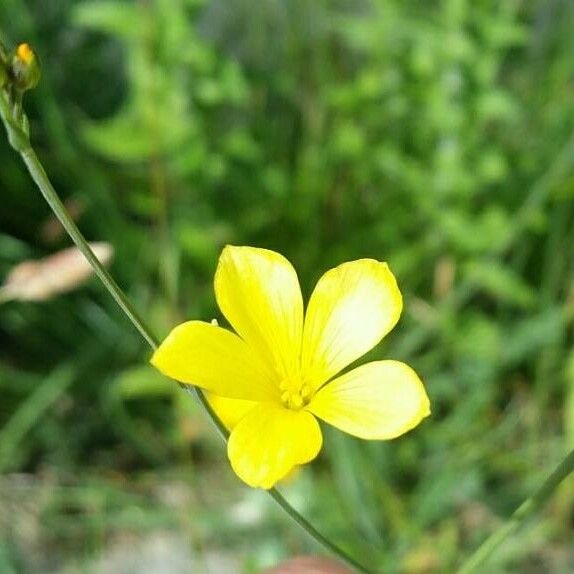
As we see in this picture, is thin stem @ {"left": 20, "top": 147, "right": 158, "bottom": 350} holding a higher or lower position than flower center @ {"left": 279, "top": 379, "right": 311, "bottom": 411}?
higher

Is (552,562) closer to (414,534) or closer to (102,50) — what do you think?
(414,534)

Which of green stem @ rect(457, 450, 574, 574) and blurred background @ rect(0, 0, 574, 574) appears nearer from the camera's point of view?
green stem @ rect(457, 450, 574, 574)

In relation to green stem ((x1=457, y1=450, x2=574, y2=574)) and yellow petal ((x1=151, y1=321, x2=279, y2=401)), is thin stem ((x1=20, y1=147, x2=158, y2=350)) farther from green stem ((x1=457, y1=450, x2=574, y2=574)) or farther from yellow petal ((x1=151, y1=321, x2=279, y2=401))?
green stem ((x1=457, y1=450, x2=574, y2=574))

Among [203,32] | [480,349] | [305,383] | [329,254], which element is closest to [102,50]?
[203,32]

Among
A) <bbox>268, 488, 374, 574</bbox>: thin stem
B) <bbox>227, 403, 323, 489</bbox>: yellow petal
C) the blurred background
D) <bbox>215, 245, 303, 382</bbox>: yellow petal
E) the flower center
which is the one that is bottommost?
the blurred background

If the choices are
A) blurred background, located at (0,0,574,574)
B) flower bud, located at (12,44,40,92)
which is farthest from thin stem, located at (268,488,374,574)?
blurred background, located at (0,0,574,574)

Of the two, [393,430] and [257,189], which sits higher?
[393,430]
